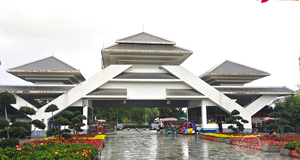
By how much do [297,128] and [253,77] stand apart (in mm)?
7581

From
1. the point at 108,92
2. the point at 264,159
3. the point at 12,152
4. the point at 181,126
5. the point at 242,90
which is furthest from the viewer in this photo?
the point at 181,126

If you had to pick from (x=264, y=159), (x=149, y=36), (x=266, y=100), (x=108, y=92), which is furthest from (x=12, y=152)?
(x=266, y=100)

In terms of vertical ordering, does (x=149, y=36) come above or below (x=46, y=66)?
above

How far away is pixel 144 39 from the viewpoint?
31.2 m

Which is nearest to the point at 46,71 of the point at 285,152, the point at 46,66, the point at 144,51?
the point at 46,66

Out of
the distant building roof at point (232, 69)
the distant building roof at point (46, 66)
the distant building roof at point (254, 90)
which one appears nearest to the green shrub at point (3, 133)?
the distant building roof at point (46, 66)

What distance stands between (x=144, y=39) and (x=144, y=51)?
9.27 feet

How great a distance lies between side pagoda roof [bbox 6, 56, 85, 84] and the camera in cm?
2825

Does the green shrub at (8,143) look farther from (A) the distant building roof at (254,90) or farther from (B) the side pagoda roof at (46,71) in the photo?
(A) the distant building roof at (254,90)

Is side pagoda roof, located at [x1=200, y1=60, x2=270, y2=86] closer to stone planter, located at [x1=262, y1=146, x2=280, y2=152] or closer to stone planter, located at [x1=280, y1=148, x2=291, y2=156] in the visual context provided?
stone planter, located at [x1=262, y1=146, x2=280, y2=152]

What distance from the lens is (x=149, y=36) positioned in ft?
105

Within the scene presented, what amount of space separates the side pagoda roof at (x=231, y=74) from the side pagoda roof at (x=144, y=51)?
13.4 feet

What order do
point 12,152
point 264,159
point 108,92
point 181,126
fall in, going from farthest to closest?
point 181,126, point 108,92, point 264,159, point 12,152

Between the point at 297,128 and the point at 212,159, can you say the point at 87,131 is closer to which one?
the point at 212,159
